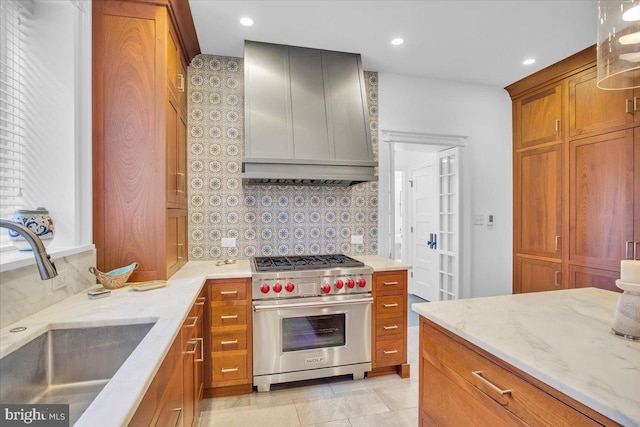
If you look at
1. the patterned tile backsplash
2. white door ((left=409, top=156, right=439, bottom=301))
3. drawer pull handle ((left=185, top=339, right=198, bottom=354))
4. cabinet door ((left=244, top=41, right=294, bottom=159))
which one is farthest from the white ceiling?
drawer pull handle ((left=185, top=339, right=198, bottom=354))

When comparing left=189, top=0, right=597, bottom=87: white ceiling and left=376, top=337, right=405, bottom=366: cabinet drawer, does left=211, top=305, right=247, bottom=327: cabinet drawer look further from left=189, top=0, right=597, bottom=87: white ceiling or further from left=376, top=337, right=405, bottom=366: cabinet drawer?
left=189, top=0, right=597, bottom=87: white ceiling

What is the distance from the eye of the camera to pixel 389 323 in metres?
2.55

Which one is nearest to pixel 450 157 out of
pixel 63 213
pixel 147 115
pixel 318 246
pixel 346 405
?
pixel 318 246

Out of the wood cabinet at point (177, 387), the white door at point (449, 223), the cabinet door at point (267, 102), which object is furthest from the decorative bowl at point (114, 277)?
the white door at point (449, 223)

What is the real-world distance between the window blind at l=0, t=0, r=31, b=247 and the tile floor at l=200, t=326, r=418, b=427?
1626 mm

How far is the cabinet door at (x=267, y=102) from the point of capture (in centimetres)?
248

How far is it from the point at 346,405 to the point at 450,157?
9.51 feet

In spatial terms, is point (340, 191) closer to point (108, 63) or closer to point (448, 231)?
point (448, 231)

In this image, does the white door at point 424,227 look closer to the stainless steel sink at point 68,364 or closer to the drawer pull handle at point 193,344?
the drawer pull handle at point 193,344

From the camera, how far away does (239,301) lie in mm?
2279

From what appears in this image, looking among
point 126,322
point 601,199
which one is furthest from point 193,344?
point 601,199

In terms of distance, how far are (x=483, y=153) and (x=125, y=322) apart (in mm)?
3687

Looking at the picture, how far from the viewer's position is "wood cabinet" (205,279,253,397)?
7.34 feet

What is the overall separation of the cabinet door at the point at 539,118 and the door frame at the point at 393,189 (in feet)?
2.05
